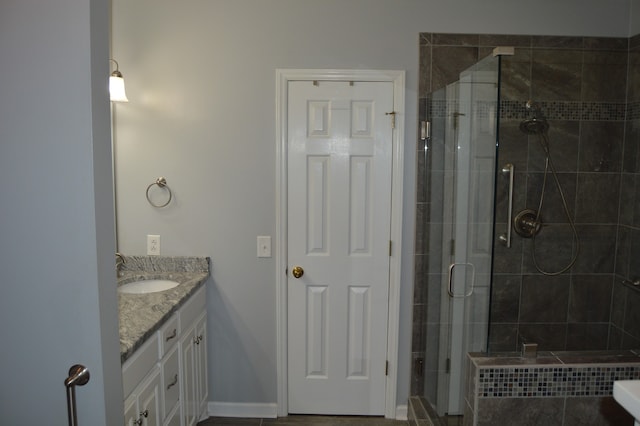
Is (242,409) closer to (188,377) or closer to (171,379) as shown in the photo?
(188,377)

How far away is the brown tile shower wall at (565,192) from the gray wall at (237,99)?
0.11 m

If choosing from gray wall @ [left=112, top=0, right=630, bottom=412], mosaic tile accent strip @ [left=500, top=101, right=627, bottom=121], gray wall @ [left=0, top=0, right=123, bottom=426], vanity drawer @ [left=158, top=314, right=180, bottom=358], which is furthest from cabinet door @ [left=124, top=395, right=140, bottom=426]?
mosaic tile accent strip @ [left=500, top=101, right=627, bottom=121]

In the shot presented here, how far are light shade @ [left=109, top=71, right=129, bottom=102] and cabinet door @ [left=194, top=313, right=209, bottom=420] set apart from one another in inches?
54.6

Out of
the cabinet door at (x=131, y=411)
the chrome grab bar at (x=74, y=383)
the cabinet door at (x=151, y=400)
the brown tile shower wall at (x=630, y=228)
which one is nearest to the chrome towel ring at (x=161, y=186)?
the cabinet door at (x=151, y=400)

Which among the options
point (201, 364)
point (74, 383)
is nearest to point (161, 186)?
point (201, 364)

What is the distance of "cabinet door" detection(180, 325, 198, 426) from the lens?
229 cm

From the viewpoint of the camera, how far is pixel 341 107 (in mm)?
2635

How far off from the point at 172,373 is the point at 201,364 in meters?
0.50

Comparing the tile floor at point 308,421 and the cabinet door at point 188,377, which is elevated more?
the cabinet door at point 188,377

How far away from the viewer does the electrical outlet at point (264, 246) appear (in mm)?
2711

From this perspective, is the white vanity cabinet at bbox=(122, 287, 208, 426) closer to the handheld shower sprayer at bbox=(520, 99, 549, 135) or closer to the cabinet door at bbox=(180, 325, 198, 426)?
the cabinet door at bbox=(180, 325, 198, 426)

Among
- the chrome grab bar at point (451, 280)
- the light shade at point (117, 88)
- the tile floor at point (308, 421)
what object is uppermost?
the light shade at point (117, 88)

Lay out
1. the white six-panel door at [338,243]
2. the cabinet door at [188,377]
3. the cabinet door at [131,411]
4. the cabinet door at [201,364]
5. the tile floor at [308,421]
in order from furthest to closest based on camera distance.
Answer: the tile floor at [308,421], the white six-panel door at [338,243], the cabinet door at [201,364], the cabinet door at [188,377], the cabinet door at [131,411]

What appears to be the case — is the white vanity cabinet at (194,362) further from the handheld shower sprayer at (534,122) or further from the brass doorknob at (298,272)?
the handheld shower sprayer at (534,122)
